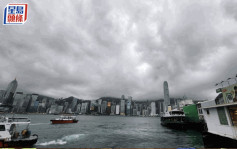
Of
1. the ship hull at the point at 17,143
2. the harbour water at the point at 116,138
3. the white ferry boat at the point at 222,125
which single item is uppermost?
the white ferry boat at the point at 222,125

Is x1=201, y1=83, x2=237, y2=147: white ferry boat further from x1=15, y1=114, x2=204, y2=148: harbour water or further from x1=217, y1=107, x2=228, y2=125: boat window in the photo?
x1=15, y1=114, x2=204, y2=148: harbour water

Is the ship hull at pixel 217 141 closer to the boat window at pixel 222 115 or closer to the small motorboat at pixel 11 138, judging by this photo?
the boat window at pixel 222 115

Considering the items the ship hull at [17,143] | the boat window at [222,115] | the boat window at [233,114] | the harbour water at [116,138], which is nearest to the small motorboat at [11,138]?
the ship hull at [17,143]

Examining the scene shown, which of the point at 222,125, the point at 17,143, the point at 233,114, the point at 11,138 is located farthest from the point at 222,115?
the point at 11,138

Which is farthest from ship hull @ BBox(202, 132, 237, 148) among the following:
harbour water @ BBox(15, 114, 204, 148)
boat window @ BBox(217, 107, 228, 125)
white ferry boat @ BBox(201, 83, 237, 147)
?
harbour water @ BBox(15, 114, 204, 148)

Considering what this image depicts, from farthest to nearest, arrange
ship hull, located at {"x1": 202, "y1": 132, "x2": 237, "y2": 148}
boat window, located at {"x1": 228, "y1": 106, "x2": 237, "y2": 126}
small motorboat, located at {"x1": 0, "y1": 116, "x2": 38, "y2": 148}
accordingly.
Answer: small motorboat, located at {"x1": 0, "y1": 116, "x2": 38, "y2": 148} → ship hull, located at {"x1": 202, "y1": 132, "x2": 237, "y2": 148} → boat window, located at {"x1": 228, "y1": 106, "x2": 237, "y2": 126}

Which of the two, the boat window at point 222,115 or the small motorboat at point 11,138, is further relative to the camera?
the small motorboat at point 11,138

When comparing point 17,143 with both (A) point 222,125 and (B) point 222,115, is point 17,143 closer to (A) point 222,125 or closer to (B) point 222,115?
(A) point 222,125

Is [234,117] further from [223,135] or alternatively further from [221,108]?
[223,135]

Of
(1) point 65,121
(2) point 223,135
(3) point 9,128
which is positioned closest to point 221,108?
(2) point 223,135

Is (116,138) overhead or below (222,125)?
below

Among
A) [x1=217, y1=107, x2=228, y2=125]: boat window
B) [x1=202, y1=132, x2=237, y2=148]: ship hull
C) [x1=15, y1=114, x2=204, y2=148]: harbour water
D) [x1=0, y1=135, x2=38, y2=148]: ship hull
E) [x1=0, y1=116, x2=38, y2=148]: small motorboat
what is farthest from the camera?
[x1=15, y1=114, x2=204, y2=148]: harbour water
